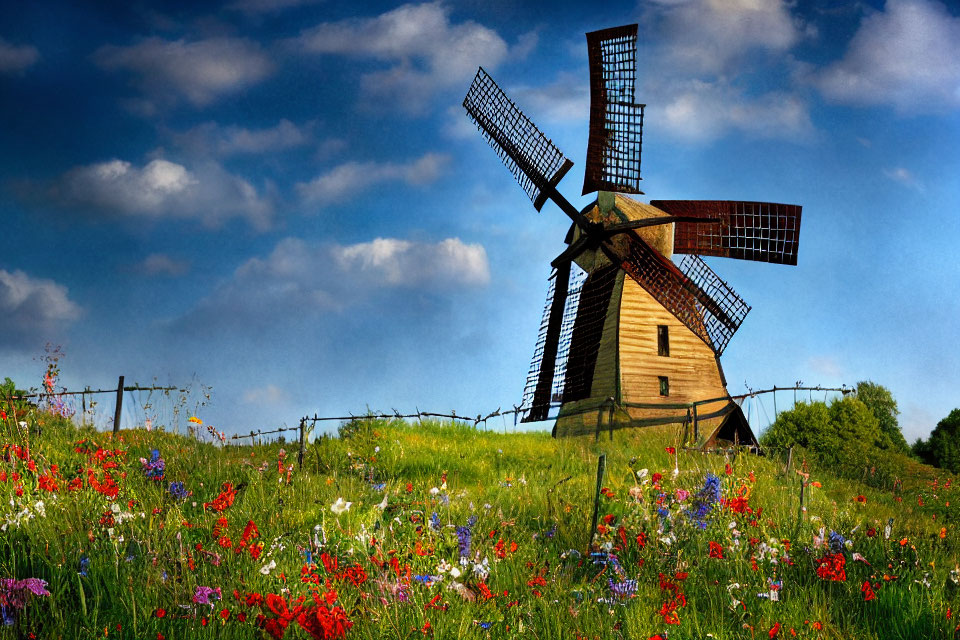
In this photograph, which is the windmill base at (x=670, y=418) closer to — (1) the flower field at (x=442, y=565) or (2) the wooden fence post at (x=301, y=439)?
A: (2) the wooden fence post at (x=301, y=439)

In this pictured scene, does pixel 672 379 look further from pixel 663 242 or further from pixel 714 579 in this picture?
pixel 714 579

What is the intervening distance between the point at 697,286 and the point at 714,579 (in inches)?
598

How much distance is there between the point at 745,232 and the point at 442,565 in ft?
59.5

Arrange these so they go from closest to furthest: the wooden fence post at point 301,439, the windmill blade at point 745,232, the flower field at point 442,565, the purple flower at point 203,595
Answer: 1. the purple flower at point 203,595
2. the flower field at point 442,565
3. the wooden fence post at point 301,439
4. the windmill blade at point 745,232

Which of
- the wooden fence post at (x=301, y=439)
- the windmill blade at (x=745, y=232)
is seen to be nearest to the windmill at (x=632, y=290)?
the windmill blade at (x=745, y=232)

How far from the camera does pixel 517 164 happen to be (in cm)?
2267

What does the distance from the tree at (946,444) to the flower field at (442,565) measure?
62.7ft

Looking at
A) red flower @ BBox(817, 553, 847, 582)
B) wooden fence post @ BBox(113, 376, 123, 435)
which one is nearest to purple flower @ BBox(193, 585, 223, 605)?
red flower @ BBox(817, 553, 847, 582)

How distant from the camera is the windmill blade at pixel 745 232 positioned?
20.8 meters

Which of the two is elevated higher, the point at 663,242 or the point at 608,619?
the point at 663,242

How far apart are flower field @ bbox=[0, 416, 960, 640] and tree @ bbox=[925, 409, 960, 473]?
19106mm

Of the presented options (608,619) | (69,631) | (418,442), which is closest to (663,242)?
(418,442)

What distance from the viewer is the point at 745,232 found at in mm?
20875

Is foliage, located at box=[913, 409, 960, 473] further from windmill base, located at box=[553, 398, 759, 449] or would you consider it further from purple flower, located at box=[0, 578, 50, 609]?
purple flower, located at box=[0, 578, 50, 609]
